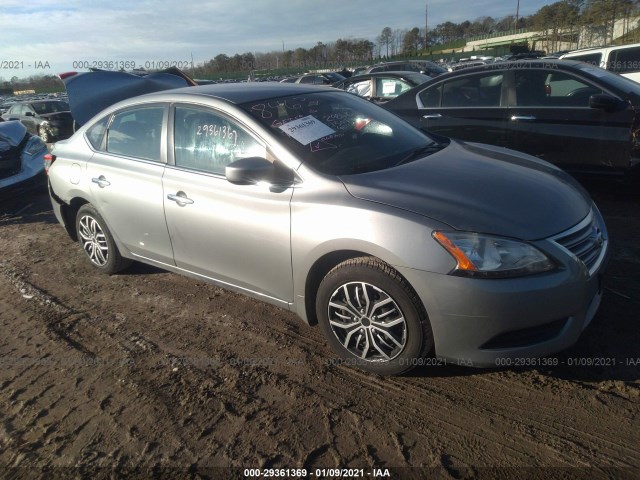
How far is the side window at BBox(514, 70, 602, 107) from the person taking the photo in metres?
5.43

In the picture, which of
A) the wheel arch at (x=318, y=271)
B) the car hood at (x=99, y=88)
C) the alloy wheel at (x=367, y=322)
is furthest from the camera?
the car hood at (x=99, y=88)

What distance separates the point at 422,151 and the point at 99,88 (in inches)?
203

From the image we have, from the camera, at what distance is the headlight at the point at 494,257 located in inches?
94.4

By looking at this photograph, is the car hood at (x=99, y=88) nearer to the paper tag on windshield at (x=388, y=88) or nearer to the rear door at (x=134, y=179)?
the rear door at (x=134, y=179)

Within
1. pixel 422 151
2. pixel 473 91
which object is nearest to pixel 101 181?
pixel 422 151

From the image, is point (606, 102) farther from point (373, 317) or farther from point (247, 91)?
point (373, 317)

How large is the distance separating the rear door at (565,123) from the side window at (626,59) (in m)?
6.67

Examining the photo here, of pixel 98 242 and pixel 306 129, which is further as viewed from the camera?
pixel 98 242

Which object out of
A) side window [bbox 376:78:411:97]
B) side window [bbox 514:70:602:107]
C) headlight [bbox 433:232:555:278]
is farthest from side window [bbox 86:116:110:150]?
side window [bbox 376:78:411:97]

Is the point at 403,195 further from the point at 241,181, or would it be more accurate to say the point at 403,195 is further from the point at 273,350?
the point at 273,350

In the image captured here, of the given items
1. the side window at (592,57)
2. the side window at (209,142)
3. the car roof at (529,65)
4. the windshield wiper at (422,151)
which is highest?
the side window at (592,57)

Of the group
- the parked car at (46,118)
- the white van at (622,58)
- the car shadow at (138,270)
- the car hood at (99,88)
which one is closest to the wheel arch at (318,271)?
the car shadow at (138,270)

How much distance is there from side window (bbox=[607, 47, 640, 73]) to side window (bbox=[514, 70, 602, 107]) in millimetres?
6655

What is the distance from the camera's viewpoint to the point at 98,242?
4.51 metres
